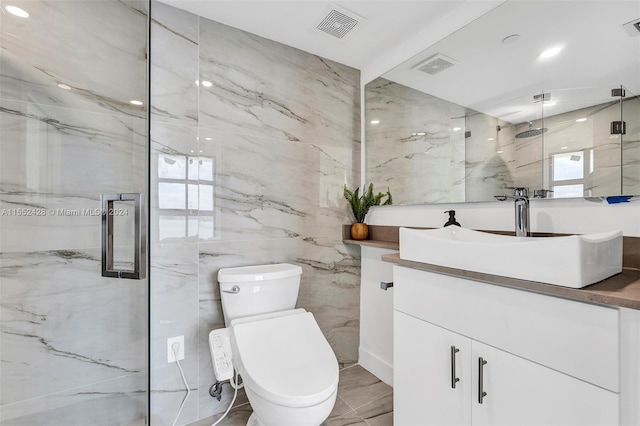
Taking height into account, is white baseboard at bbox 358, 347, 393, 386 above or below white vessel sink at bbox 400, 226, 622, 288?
below

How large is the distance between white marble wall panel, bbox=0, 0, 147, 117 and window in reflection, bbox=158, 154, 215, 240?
1.40 feet

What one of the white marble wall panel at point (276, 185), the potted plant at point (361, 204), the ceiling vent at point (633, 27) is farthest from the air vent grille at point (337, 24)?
the ceiling vent at point (633, 27)

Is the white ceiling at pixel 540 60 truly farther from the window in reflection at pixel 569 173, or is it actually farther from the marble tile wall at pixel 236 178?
the marble tile wall at pixel 236 178

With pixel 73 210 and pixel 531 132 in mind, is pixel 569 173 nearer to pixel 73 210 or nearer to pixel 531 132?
pixel 531 132

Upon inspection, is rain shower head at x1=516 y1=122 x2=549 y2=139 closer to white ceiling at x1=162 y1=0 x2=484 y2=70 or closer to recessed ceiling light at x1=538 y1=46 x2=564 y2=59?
recessed ceiling light at x1=538 y1=46 x2=564 y2=59

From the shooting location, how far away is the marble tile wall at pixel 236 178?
1435 millimetres

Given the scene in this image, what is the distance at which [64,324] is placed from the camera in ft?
3.14

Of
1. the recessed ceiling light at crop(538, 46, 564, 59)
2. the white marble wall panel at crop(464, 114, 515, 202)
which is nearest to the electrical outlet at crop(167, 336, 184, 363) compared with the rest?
the white marble wall panel at crop(464, 114, 515, 202)

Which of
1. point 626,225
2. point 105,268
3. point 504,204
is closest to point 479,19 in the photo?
point 504,204

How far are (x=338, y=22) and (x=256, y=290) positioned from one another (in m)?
1.46

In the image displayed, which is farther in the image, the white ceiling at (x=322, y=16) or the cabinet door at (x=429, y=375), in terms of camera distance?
the white ceiling at (x=322, y=16)

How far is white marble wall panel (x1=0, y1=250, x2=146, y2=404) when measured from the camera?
→ 2.86ft

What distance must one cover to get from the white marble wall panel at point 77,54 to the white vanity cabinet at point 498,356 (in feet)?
4.03

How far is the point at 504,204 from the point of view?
1349mm
